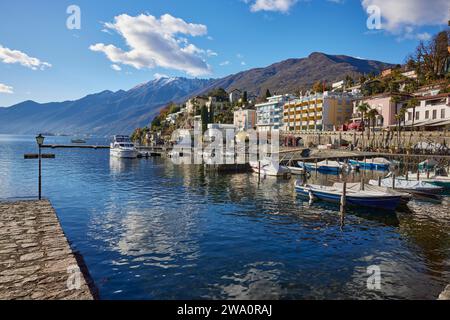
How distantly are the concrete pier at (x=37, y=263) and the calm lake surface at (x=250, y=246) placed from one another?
2503mm

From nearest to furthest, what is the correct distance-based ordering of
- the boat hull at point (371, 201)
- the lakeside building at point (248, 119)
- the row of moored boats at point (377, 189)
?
the boat hull at point (371, 201)
the row of moored boats at point (377, 189)
the lakeside building at point (248, 119)

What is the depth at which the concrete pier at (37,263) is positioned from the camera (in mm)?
9102

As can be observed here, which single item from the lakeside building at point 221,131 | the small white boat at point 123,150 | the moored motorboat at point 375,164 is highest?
the lakeside building at point 221,131

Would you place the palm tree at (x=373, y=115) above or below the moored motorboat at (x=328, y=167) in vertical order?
above

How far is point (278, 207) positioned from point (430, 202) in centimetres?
1743

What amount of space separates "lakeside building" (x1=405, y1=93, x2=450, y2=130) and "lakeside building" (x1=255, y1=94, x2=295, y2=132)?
194 feet

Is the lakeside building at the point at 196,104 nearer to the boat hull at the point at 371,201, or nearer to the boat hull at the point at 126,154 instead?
the boat hull at the point at 126,154

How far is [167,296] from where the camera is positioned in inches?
484

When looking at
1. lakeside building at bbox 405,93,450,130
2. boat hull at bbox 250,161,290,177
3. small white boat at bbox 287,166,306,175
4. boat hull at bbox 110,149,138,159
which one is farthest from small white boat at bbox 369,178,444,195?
boat hull at bbox 110,149,138,159

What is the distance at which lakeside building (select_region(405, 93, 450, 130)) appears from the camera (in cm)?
6738

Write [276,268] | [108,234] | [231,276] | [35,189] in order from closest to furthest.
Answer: [231,276] < [276,268] < [108,234] < [35,189]

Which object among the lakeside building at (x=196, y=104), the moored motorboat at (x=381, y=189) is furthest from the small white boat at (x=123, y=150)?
the lakeside building at (x=196, y=104)
